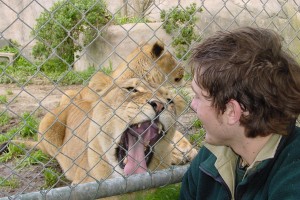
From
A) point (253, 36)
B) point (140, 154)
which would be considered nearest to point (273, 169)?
point (253, 36)

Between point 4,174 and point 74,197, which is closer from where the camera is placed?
point 74,197

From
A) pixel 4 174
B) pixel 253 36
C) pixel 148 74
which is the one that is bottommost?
pixel 4 174

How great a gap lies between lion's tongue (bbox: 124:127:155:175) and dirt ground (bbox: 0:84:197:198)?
1.50ft

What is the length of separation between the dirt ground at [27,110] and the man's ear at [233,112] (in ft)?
3.16

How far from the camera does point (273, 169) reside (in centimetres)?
186

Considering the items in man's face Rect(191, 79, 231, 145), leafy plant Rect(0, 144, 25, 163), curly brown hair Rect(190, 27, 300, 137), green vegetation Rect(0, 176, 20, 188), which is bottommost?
green vegetation Rect(0, 176, 20, 188)

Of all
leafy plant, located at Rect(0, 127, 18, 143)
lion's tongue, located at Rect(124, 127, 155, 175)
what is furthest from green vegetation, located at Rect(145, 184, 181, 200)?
leafy plant, located at Rect(0, 127, 18, 143)

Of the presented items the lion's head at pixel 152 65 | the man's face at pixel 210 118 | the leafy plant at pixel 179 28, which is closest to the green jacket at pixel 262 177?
the man's face at pixel 210 118

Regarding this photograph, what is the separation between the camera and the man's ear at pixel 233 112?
73.0 inches

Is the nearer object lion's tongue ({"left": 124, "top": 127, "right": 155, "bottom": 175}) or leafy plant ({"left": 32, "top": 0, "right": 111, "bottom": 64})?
lion's tongue ({"left": 124, "top": 127, "right": 155, "bottom": 175})

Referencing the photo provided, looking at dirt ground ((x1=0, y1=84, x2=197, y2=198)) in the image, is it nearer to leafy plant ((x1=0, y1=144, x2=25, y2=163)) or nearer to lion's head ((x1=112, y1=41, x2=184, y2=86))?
leafy plant ((x1=0, y1=144, x2=25, y2=163))

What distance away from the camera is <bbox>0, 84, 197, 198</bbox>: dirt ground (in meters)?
3.34

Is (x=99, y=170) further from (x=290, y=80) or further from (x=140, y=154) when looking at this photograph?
(x=290, y=80)

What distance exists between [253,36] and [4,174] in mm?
2720
